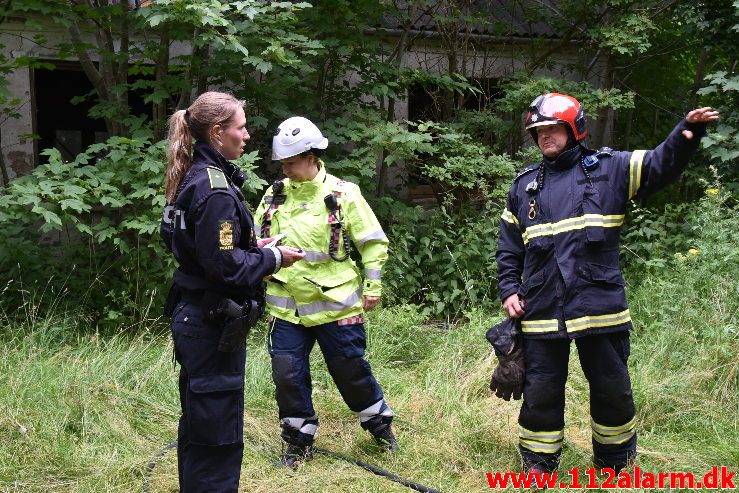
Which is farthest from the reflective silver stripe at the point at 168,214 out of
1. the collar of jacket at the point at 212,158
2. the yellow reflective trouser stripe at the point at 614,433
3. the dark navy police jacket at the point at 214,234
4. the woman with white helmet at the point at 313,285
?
the yellow reflective trouser stripe at the point at 614,433

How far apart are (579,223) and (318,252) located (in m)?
1.36

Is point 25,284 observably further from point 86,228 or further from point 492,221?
point 492,221

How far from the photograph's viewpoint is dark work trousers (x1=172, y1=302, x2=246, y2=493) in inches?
108

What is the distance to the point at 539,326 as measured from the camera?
11.4 ft

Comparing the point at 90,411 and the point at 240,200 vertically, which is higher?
the point at 240,200

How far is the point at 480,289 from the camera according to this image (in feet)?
23.0

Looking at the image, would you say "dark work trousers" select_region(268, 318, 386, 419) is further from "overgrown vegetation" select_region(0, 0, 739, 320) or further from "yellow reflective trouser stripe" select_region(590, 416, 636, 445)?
"overgrown vegetation" select_region(0, 0, 739, 320)

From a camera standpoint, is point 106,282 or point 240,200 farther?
point 106,282

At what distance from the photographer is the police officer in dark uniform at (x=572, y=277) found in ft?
11.0

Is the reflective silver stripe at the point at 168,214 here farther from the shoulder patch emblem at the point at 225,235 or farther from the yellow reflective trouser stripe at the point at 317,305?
the yellow reflective trouser stripe at the point at 317,305

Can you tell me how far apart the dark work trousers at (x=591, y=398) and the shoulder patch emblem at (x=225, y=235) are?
65.7 inches

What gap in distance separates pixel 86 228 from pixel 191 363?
326 centimetres

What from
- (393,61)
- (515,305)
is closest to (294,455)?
(515,305)

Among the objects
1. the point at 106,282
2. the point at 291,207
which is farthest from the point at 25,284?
the point at 291,207
